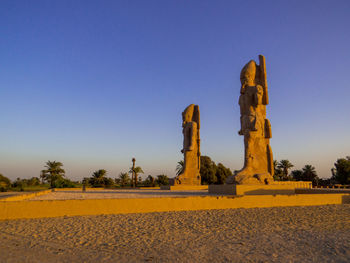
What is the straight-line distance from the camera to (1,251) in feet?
11.1

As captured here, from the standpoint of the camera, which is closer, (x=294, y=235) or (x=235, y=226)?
(x=294, y=235)

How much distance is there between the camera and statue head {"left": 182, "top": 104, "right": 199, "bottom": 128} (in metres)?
15.9

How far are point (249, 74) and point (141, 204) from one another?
22.3 feet

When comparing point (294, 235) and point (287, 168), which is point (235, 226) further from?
point (287, 168)

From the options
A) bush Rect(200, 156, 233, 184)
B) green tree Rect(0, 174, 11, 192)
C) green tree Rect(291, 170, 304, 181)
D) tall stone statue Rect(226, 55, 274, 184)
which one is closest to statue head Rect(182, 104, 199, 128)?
tall stone statue Rect(226, 55, 274, 184)

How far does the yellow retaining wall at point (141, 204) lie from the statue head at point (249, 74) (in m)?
4.77

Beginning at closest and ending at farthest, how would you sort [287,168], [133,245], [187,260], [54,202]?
1. [187,260]
2. [133,245]
3. [54,202]
4. [287,168]

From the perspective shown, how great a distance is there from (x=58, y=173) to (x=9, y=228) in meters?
24.4

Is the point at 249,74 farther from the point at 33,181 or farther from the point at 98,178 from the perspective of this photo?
the point at 33,181

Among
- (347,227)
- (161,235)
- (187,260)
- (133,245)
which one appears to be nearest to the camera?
(187,260)

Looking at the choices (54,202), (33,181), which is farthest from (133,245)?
(33,181)

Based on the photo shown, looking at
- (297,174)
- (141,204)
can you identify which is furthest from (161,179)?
(141,204)

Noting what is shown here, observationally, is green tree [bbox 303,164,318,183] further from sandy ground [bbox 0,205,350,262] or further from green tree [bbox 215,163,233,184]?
sandy ground [bbox 0,205,350,262]

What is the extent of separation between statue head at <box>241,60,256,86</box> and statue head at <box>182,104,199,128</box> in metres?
5.44
